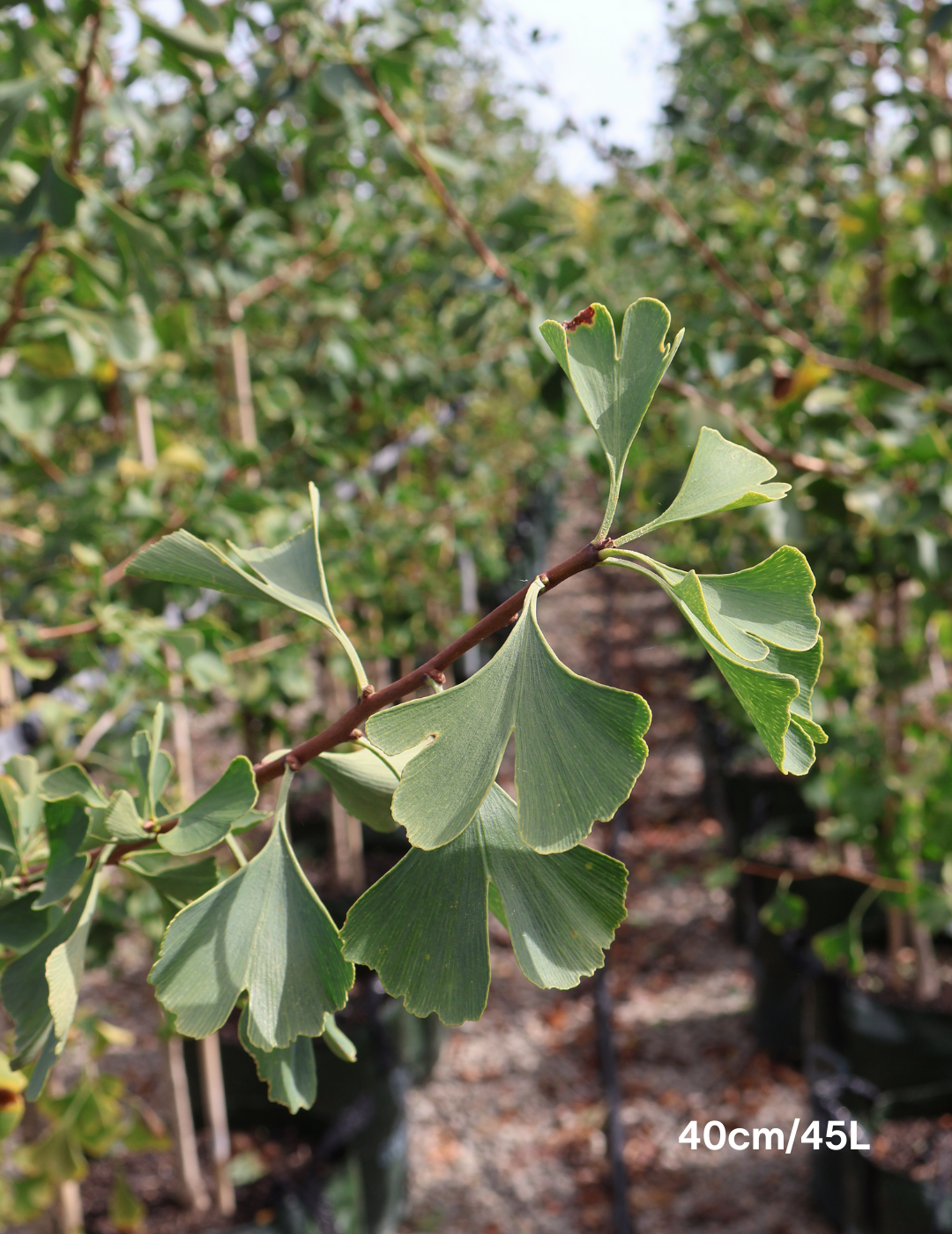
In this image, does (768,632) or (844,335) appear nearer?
(768,632)

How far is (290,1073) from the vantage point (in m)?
0.38

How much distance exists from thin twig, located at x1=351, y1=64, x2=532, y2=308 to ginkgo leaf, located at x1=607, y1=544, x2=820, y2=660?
2.27 ft

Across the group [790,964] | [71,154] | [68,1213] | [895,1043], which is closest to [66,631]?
[71,154]

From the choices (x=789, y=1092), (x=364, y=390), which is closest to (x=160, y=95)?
(x=364, y=390)

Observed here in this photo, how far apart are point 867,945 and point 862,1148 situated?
0.68 metres

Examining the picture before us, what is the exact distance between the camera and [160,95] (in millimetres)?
1645

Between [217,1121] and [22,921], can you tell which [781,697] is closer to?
[22,921]

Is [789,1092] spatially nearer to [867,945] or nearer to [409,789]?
[867,945]

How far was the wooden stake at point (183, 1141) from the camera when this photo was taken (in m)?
1.41

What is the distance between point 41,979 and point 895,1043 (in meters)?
1.66

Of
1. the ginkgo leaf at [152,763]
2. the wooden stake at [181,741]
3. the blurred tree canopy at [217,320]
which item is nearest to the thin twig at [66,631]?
the blurred tree canopy at [217,320]

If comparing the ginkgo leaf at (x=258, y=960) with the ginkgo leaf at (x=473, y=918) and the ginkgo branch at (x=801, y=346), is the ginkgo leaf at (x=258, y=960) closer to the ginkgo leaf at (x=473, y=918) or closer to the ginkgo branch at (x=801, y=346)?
the ginkgo leaf at (x=473, y=918)

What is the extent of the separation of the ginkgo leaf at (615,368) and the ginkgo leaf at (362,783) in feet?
0.50

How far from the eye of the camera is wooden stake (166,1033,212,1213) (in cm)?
141
